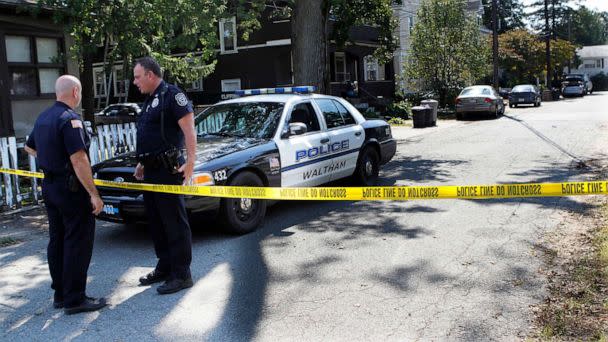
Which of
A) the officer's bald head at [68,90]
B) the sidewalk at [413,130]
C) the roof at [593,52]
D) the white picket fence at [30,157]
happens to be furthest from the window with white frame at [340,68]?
the roof at [593,52]

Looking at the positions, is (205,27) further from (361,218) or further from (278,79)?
(278,79)

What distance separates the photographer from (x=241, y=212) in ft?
22.4

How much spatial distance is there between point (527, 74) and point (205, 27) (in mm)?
48792

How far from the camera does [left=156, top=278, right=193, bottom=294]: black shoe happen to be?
4.96m

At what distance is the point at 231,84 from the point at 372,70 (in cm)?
1096

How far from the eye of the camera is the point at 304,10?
1407cm

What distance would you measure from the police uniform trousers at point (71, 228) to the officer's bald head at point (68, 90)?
0.61 m

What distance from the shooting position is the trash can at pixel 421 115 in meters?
23.1

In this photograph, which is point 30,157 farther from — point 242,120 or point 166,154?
point 166,154

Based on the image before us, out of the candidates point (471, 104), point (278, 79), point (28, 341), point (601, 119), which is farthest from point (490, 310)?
point (278, 79)

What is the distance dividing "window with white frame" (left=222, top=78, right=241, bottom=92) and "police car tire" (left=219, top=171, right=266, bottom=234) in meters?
24.2

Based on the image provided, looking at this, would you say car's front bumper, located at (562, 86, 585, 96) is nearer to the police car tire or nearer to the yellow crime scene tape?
the police car tire

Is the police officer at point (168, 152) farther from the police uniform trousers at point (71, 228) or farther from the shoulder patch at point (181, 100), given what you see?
the police uniform trousers at point (71, 228)

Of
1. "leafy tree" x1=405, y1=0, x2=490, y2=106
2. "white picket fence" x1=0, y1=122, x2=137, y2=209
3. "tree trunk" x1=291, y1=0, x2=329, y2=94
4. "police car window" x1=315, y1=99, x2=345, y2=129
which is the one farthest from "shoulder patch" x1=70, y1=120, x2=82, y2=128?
"leafy tree" x1=405, y1=0, x2=490, y2=106
